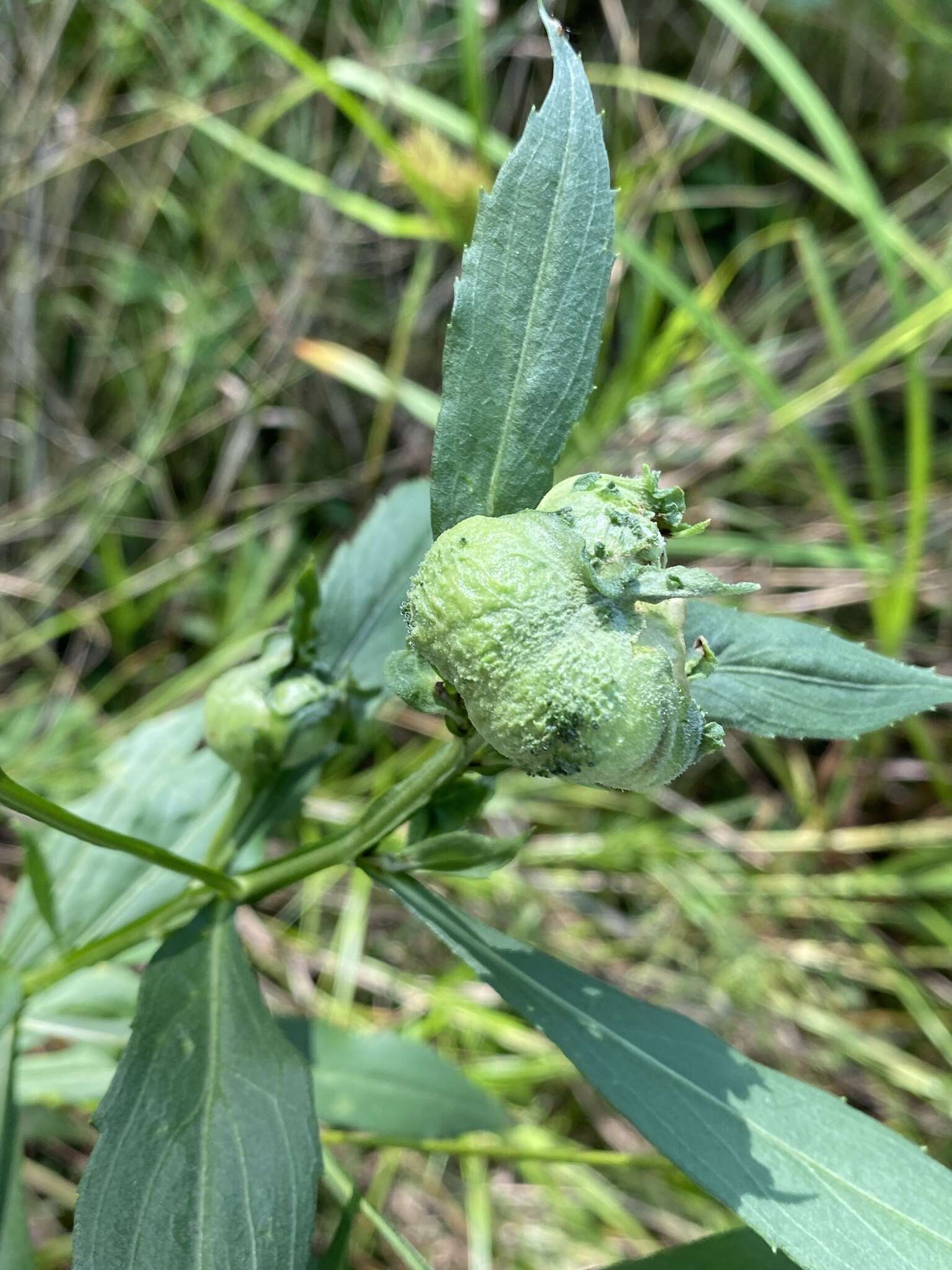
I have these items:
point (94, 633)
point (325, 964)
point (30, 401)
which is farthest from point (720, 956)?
point (30, 401)

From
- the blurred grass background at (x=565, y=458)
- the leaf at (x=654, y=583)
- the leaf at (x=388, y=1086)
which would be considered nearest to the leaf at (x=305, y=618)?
the leaf at (x=654, y=583)

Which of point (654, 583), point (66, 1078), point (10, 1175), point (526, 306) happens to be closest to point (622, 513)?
point (654, 583)

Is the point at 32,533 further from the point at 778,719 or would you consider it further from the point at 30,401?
the point at 778,719

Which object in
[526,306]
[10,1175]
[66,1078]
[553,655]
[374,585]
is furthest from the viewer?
[66,1078]

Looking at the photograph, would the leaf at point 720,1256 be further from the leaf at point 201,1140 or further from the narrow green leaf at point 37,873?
the narrow green leaf at point 37,873

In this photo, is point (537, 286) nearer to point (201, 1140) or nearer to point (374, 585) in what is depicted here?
point (374, 585)
